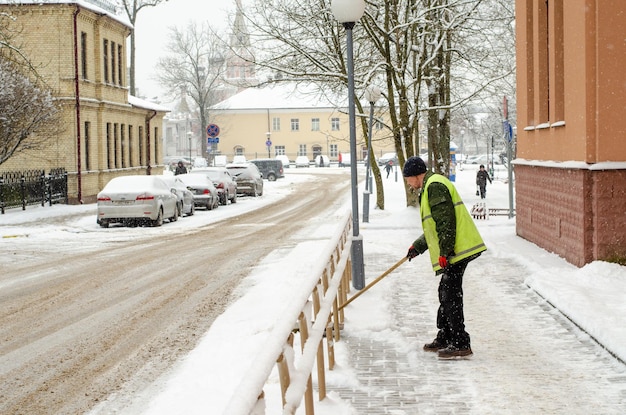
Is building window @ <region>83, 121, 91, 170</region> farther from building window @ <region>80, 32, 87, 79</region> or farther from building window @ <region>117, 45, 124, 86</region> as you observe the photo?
building window @ <region>117, 45, 124, 86</region>

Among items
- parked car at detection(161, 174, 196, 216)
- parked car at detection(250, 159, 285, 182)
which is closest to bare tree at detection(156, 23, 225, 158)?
parked car at detection(250, 159, 285, 182)

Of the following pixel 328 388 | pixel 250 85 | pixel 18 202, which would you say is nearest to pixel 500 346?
pixel 328 388

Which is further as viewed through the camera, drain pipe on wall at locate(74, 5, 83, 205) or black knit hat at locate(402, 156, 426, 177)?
drain pipe on wall at locate(74, 5, 83, 205)

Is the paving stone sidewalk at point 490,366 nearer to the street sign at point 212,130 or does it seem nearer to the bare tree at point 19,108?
the bare tree at point 19,108

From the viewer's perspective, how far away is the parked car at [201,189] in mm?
32812

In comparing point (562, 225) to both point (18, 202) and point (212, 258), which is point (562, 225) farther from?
point (18, 202)

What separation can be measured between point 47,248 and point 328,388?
13.8 m

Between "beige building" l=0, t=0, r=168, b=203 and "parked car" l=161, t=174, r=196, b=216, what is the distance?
8082 millimetres

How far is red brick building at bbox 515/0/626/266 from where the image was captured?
40.9ft

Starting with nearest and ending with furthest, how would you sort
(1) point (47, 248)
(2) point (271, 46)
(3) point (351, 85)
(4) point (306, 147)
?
(3) point (351, 85) < (1) point (47, 248) < (2) point (271, 46) < (4) point (306, 147)

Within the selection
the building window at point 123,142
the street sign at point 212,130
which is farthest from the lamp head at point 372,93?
the building window at point 123,142

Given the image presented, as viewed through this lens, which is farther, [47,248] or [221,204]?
[221,204]

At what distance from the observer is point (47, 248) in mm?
19438

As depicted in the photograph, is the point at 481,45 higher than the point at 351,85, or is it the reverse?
the point at 481,45
